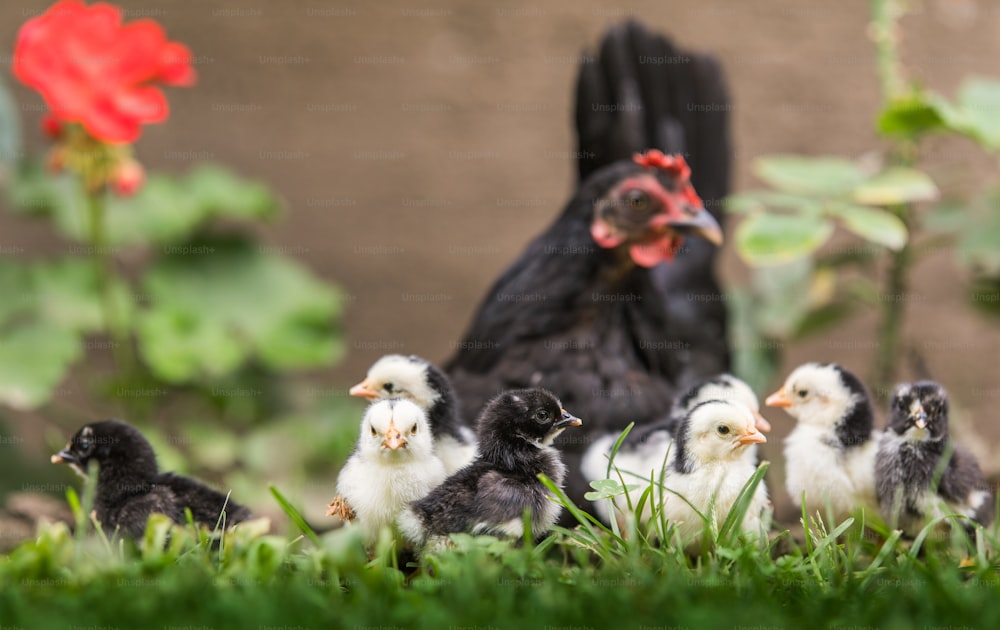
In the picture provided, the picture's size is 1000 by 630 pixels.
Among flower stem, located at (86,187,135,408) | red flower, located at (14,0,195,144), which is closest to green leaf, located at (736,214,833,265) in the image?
red flower, located at (14,0,195,144)

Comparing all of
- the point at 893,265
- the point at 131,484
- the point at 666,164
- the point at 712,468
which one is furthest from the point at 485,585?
the point at 893,265

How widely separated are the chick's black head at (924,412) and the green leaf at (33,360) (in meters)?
2.93

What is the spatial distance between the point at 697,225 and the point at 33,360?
8.32 ft

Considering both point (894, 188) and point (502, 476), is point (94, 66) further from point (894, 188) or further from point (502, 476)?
point (894, 188)

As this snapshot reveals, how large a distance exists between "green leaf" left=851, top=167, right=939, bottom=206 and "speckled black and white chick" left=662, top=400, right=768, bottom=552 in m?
1.64

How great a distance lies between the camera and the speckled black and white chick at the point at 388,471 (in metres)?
2.16

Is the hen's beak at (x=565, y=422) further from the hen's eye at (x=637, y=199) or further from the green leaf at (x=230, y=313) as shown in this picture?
the green leaf at (x=230, y=313)

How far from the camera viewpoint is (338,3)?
204 inches

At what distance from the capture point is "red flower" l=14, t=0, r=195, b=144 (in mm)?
3607

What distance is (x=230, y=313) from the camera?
4.54 metres

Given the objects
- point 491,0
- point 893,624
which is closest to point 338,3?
point 491,0

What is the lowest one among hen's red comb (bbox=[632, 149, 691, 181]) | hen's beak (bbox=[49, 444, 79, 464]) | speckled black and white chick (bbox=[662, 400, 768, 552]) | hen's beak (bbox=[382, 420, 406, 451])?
speckled black and white chick (bbox=[662, 400, 768, 552])

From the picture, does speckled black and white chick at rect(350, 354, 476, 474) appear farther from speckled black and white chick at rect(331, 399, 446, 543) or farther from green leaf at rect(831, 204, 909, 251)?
green leaf at rect(831, 204, 909, 251)

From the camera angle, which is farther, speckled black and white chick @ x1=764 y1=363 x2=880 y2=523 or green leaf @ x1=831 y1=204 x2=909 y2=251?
green leaf @ x1=831 y1=204 x2=909 y2=251
